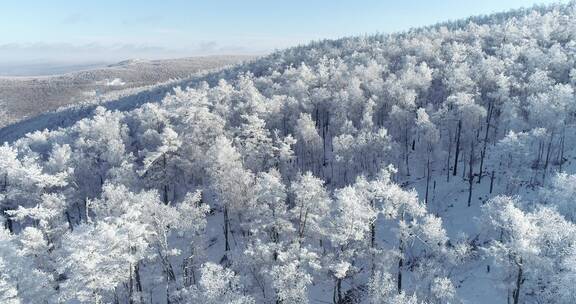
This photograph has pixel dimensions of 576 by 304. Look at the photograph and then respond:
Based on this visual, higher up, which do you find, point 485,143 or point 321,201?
point 321,201

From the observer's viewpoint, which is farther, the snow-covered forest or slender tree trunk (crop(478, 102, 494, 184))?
slender tree trunk (crop(478, 102, 494, 184))

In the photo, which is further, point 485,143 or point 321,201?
point 485,143

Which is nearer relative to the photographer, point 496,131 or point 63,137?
point 496,131

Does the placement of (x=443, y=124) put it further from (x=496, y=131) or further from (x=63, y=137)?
(x=63, y=137)

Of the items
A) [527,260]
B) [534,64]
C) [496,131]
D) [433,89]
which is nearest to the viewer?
[527,260]

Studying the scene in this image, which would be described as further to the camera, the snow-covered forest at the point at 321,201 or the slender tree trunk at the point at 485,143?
the slender tree trunk at the point at 485,143

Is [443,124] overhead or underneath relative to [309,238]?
overhead

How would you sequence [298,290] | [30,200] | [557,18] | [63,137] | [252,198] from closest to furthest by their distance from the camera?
[298,290], [252,198], [30,200], [63,137], [557,18]

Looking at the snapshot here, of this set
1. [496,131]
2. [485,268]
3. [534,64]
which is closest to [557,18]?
[534,64]
